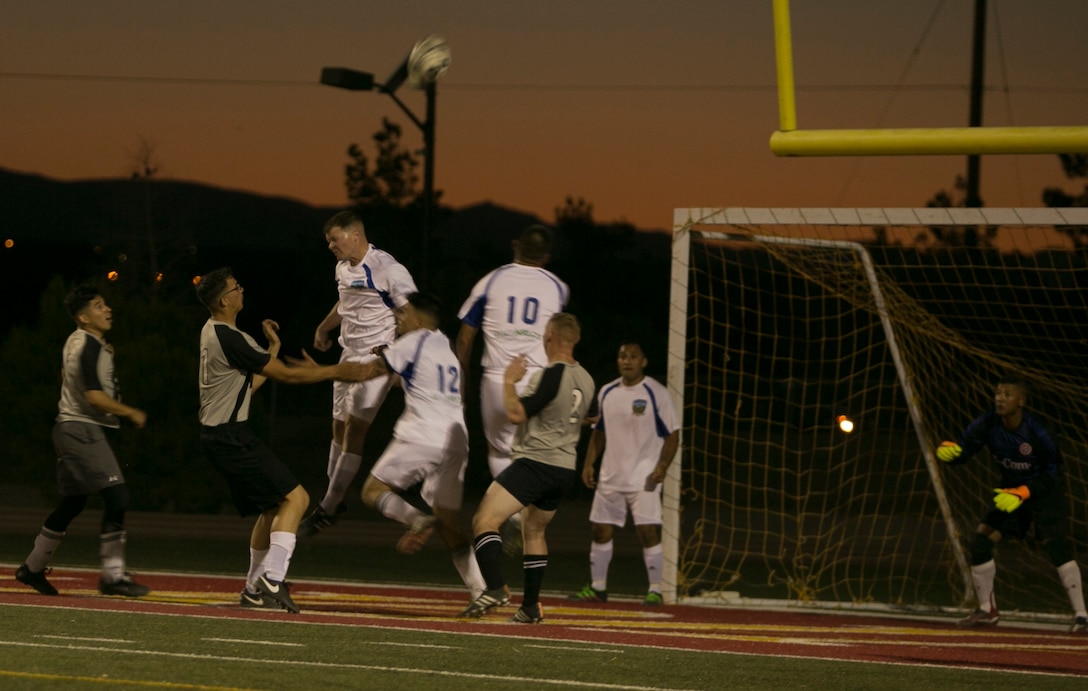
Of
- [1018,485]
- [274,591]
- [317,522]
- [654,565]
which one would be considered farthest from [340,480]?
[1018,485]

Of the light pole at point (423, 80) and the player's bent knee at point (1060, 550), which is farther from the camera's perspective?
the light pole at point (423, 80)

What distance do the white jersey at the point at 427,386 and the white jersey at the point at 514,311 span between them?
0.66m

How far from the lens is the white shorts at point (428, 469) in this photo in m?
9.82

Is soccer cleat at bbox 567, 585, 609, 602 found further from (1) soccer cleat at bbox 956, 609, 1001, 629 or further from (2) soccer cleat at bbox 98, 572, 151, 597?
(2) soccer cleat at bbox 98, 572, 151, 597

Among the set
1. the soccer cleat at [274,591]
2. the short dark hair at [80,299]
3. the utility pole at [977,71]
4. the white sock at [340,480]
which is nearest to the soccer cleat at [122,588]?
the soccer cleat at [274,591]

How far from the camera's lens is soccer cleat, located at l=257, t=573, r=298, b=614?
9562 mm

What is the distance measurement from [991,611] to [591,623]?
381 cm

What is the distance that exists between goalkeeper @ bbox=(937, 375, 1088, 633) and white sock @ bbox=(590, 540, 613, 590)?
2.86 metres

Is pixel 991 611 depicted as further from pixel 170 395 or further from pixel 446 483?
pixel 170 395

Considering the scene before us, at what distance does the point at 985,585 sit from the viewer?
12539mm

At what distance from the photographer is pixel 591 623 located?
34.7 feet

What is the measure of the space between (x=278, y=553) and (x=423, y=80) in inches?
309

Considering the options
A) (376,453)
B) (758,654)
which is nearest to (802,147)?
(758,654)

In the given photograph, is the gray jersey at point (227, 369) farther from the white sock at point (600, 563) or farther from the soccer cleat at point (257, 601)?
the white sock at point (600, 563)
